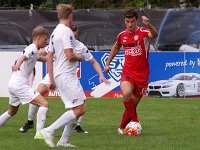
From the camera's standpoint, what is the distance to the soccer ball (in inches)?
488

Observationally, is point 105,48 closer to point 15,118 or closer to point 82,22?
point 82,22

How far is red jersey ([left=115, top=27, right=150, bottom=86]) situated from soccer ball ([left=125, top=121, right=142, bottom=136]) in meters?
0.74

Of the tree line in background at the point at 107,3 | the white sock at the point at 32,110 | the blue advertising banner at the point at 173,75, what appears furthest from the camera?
the tree line in background at the point at 107,3

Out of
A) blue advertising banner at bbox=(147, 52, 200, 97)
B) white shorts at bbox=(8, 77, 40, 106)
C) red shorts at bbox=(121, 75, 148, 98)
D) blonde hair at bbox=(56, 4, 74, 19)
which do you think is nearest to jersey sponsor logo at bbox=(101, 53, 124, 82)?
blue advertising banner at bbox=(147, 52, 200, 97)

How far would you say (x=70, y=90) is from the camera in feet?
34.2

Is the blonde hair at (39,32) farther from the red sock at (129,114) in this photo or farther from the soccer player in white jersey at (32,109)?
the red sock at (129,114)

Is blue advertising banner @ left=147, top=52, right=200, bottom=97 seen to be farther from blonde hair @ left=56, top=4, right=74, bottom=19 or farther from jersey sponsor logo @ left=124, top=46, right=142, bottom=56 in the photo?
blonde hair @ left=56, top=4, right=74, bottom=19

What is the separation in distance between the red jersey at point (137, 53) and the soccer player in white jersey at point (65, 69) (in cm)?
238

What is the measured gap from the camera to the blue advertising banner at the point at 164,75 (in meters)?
22.2

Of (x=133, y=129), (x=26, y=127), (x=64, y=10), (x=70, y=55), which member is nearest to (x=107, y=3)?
(x=26, y=127)

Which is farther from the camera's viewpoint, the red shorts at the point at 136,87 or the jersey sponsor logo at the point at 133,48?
the red shorts at the point at 136,87

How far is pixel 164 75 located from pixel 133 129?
10238 millimetres

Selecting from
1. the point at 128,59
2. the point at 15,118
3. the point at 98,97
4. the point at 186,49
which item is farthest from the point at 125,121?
the point at 186,49

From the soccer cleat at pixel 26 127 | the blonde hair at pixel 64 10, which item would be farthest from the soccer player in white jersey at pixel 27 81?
the blonde hair at pixel 64 10
